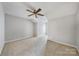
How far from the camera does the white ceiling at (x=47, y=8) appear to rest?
1727mm

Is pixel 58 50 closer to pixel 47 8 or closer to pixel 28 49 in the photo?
pixel 28 49

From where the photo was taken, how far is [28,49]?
175 centimetres

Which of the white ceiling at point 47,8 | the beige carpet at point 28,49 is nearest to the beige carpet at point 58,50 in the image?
the beige carpet at point 28,49

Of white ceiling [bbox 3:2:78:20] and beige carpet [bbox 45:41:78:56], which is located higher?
white ceiling [bbox 3:2:78:20]

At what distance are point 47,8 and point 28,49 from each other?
2.45ft

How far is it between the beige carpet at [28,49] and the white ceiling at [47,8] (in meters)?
0.45

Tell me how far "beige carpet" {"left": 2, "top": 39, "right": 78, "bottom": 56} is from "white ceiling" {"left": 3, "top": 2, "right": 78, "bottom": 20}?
0.45 m

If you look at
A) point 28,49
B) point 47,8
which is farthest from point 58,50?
point 47,8

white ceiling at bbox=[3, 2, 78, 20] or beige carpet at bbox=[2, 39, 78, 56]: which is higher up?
white ceiling at bbox=[3, 2, 78, 20]

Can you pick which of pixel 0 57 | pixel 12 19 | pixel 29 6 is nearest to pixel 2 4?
pixel 12 19

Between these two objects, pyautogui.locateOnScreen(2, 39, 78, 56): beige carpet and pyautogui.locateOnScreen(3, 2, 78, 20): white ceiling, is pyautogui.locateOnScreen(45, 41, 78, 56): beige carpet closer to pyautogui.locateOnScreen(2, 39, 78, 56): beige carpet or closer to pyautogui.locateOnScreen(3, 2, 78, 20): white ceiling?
pyautogui.locateOnScreen(2, 39, 78, 56): beige carpet

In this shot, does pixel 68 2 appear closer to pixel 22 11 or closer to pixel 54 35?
pixel 54 35

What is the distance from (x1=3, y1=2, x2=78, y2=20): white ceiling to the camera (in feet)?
5.66

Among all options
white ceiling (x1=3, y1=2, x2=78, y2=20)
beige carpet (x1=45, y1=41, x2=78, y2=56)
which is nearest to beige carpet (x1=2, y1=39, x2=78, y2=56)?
beige carpet (x1=45, y1=41, x2=78, y2=56)
